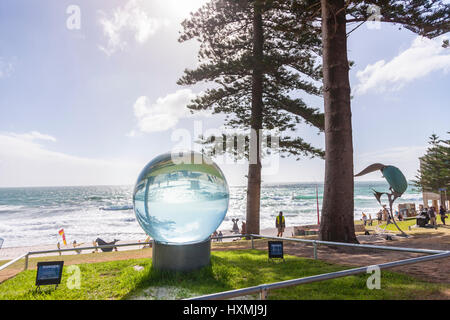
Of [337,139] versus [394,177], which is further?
[394,177]

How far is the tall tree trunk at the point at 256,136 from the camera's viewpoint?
1459cm

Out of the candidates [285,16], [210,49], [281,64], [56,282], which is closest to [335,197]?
[56,282]

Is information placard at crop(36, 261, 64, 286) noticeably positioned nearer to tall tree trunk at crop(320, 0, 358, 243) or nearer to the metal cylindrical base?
the metal cylindrical base

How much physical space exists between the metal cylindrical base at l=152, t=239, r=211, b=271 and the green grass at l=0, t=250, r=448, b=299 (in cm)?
16

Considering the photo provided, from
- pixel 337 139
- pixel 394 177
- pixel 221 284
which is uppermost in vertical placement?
pixel 337 139

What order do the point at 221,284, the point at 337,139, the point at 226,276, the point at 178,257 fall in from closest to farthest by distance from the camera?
1. the point at 221,284
2. the point at 226,276
3. the point at 178,257
4. the point at 337,139

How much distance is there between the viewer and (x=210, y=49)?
16.5 meters

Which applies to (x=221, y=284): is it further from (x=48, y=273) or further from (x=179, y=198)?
(x=48, y=273)

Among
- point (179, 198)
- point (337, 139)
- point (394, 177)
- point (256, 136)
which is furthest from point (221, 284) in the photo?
point (394, 177)

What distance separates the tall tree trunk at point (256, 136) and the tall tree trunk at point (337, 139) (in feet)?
16.5

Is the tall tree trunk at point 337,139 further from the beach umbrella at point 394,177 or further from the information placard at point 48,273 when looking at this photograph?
the information placard at point 48,273

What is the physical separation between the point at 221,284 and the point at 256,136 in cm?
1109

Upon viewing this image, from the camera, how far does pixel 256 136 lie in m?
15.2

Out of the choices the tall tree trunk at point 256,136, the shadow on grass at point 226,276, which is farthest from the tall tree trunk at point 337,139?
the tall tree trunk at point 256,136
